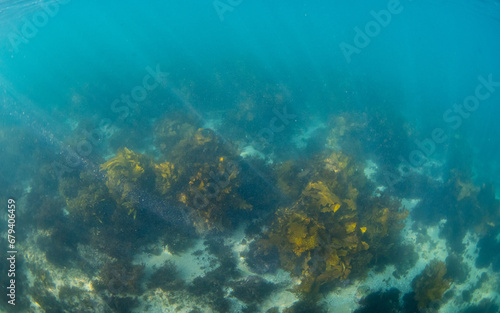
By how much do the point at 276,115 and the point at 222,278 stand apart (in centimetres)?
966

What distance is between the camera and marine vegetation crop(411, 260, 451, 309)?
7.06 meters

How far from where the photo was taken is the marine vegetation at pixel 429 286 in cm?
706

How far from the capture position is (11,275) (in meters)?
8.20

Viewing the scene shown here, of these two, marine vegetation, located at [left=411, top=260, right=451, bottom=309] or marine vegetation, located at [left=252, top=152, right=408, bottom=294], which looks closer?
marine vegetation, located at [left=252, top=152, right=408, bottom=294]

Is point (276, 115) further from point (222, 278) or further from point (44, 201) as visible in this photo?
point (44, 201)

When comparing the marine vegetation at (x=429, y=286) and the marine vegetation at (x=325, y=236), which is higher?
the marine vegetation at (x=325, y=236)

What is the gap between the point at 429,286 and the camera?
7172 millimetres

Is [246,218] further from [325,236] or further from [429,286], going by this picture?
[429,286]

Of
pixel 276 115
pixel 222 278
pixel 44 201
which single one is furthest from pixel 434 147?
pixel 44 201

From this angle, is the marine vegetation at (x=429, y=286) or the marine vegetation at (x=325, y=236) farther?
the marine vegetation at (x=429, y=286)

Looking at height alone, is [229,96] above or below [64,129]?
above

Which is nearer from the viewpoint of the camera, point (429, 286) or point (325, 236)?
point (325, 236)

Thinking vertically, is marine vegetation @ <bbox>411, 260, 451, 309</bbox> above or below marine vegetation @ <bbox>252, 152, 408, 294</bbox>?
below

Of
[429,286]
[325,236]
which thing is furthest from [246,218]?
[429,286]
